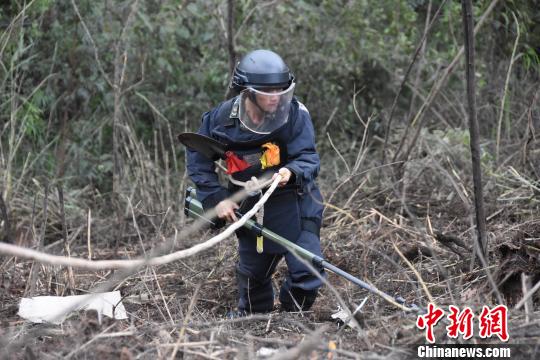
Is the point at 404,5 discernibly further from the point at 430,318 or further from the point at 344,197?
the point at 430,318

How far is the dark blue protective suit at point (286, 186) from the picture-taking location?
13.3 ft

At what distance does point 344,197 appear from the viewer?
239 inches

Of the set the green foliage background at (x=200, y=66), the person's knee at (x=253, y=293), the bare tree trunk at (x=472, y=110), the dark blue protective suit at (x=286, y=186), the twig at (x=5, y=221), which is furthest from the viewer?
the green foliage background at (x=200, y=66)

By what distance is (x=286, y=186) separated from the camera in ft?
13.4

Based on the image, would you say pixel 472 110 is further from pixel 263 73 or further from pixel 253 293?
pixel 253 293

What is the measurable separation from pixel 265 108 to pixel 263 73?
0.18 m

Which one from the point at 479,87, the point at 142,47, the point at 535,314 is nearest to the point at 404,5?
the point at 479,87

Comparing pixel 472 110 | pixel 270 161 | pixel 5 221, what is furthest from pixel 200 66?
pixel 472 110

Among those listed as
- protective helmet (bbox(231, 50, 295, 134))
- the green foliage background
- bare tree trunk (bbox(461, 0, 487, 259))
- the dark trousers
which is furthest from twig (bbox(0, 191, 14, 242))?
bare tree trunk (bbox(461, 0, 487, 259))

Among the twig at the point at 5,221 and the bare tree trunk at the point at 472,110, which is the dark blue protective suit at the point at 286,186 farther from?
the twig at the point at 5,221

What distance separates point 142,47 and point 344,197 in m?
2.71

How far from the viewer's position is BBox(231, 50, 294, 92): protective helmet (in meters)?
3.88

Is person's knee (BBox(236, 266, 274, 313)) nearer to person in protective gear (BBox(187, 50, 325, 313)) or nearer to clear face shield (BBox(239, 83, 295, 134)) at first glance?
person in protective gear (BBox(187, 50, 325, 313))

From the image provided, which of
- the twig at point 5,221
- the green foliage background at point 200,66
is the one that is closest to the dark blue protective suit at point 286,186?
the twig at point 5,221
